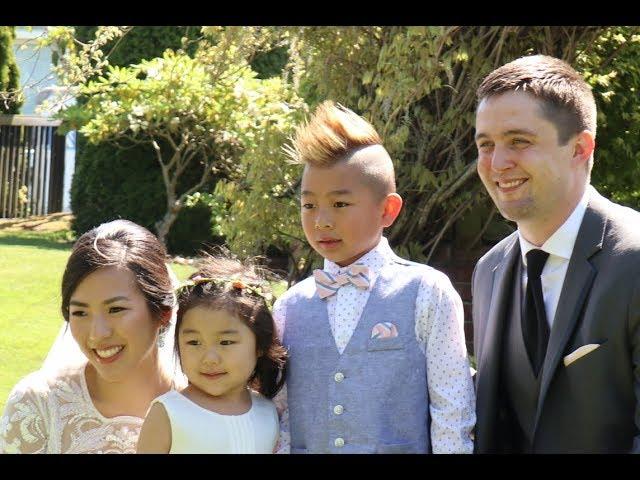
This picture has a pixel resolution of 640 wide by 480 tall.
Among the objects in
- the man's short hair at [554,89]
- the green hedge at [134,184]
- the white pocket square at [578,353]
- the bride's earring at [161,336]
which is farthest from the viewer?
the green hedge at [134,184]

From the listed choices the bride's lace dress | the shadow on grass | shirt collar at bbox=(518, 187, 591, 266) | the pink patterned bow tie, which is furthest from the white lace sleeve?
the shadow on grass

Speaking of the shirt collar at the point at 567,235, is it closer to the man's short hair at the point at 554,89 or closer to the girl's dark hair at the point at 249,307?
the man's short hair at the point at 554,89

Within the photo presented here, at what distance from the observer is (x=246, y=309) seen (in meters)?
2.71

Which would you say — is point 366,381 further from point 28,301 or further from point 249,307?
point 28,301

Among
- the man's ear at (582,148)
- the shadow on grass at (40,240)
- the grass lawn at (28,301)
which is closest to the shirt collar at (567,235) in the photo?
the man's ear at (582,148)

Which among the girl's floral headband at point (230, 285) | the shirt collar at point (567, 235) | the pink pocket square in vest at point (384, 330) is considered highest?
the shirt collar at point (567, 235)

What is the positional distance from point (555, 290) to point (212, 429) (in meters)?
1.03

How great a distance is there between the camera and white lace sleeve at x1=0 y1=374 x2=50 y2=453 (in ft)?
8.98

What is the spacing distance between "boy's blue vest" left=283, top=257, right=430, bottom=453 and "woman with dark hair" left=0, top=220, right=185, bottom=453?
Result: 43 centimetres

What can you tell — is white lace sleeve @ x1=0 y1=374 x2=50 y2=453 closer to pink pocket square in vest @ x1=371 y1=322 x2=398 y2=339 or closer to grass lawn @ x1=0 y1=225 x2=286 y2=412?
pink pocket square in vest @ x1=371 y1=322 x2=398 y2=339

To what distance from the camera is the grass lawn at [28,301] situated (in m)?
6.71
